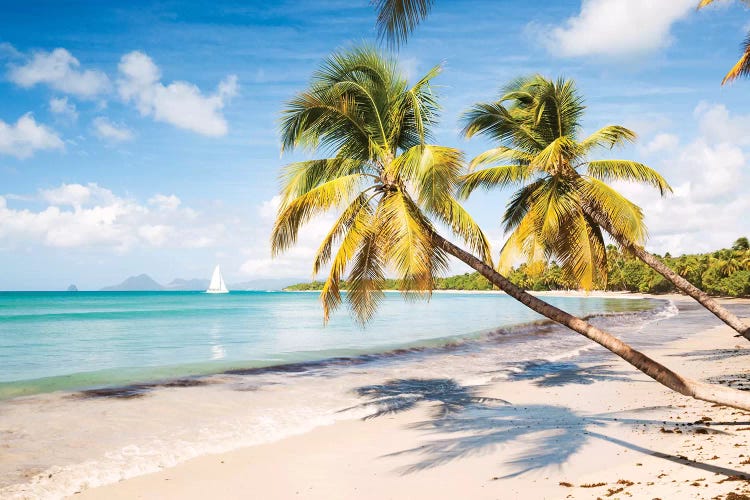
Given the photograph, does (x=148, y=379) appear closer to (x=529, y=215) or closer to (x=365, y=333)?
(x=529, y=215)

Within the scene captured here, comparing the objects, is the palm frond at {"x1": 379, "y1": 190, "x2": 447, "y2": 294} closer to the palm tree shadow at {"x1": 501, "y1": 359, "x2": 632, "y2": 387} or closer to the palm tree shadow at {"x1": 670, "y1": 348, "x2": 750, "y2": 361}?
the palm tree shadow at {"x1": 501, "y1": 359, "x2": 632, "y2": 387}

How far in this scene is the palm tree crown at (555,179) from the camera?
8805 millimetres

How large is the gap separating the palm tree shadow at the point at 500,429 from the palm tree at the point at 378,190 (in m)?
2.29

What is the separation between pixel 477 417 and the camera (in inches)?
397

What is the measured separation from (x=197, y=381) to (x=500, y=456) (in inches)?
426

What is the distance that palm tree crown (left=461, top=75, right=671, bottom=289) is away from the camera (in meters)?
8.80

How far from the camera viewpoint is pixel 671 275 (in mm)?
8555

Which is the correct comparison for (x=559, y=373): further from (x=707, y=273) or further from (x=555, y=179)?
(x=707, y=273)

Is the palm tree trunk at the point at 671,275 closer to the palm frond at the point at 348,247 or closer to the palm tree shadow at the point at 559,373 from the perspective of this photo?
the palm frond at the point at 348,247

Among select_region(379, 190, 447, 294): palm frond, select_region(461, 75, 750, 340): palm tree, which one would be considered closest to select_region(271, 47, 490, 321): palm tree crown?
select_region(379, 190, 447, 294): palm frond

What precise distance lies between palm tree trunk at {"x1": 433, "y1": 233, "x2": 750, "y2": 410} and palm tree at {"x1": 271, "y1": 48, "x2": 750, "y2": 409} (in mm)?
14

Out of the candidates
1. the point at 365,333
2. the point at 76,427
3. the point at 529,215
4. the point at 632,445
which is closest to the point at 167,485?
the point at 76,427

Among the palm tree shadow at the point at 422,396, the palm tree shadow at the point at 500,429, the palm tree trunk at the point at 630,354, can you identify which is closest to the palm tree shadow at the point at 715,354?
the palm tree shadow at the point at 422,396

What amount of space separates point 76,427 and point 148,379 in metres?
6.20
